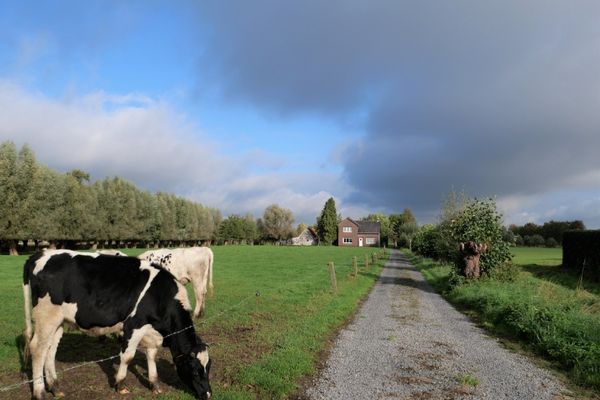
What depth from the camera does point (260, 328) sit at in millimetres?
11945

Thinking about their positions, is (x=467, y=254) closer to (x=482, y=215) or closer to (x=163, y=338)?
(x=482, y=215)

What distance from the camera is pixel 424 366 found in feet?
29.0

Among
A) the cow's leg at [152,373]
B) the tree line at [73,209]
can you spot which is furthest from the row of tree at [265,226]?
the cow's leg at [152,373]

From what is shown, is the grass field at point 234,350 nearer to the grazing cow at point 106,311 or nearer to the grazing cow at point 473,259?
the grazing cow at point 106,311

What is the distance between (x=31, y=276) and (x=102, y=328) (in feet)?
4.60

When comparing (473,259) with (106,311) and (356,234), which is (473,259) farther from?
(356,234)

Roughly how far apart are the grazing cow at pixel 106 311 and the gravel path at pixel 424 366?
7.38 ft

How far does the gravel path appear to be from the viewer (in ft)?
23.9

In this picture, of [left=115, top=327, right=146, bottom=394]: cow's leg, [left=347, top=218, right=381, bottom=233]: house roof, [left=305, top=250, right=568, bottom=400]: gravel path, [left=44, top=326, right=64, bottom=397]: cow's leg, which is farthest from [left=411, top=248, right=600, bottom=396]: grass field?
[left=347, top=218, right=381, bottom=233]: house roof

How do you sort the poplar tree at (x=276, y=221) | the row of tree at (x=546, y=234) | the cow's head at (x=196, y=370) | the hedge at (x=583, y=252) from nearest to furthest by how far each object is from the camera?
the cow's head at (x=196, y=370), the hedge at (x=583, y=252), the row of tree at (x=546, y=234), the poplar tree at (x=276, y=221)

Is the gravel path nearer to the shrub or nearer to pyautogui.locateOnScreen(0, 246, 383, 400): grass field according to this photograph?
pyautogui.locateOnScreen(0, 246, 383, 400): grass field

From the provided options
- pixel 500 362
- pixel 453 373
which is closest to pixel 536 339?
pixel 500 362

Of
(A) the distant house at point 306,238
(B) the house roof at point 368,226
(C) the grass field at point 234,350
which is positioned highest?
(B) the house roof at point 368,226

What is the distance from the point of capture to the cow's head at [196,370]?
A: 6684 millimetres
